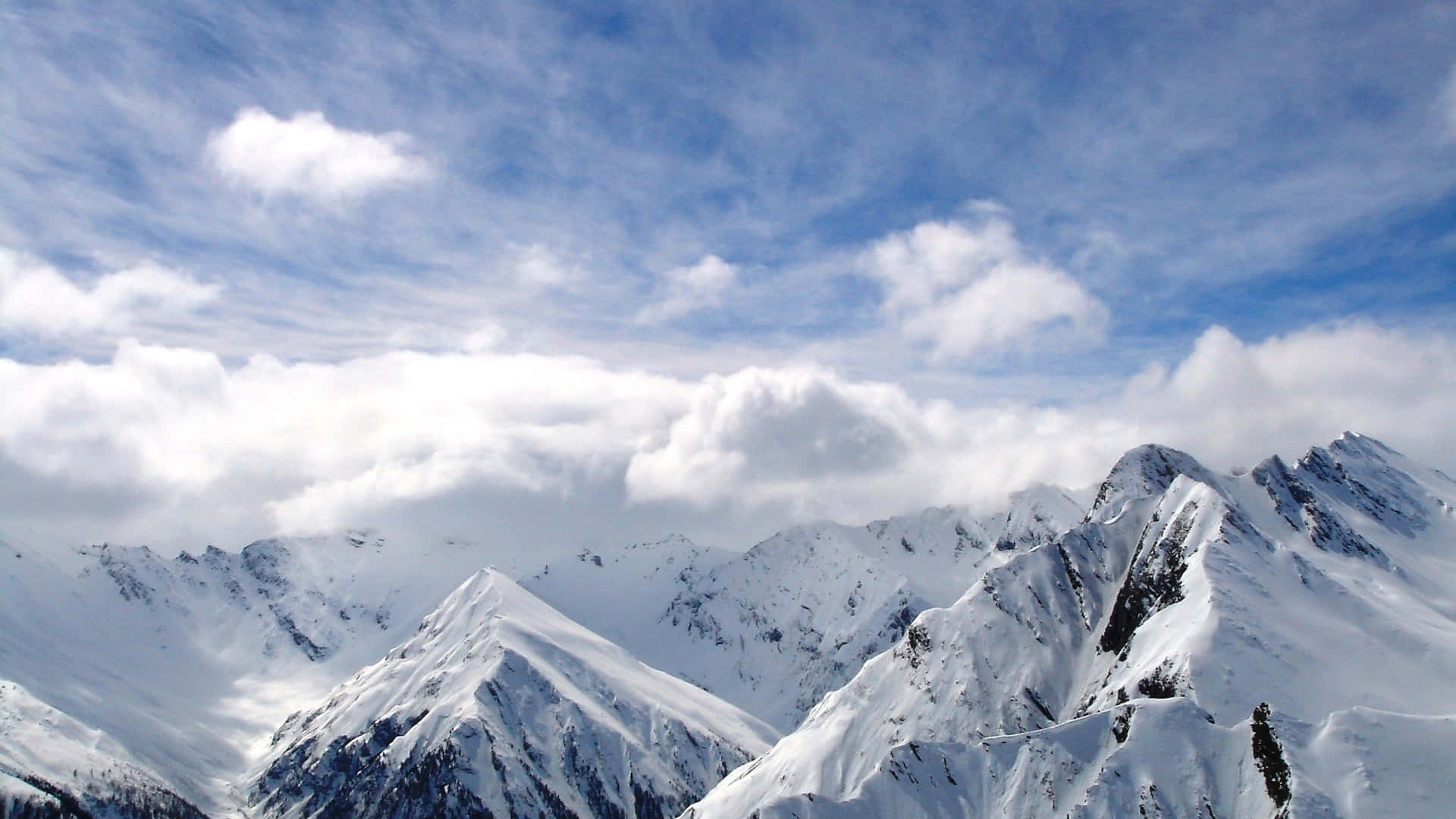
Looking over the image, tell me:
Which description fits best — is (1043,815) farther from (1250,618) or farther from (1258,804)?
(1250,618)

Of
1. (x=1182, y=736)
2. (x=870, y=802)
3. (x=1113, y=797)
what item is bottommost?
(x=870, y=802)

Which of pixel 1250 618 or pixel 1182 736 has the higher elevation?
pixel 1250 618

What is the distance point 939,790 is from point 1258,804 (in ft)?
204

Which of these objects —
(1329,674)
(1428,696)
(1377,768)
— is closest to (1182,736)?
(1377,768)

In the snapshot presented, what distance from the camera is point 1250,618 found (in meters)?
190

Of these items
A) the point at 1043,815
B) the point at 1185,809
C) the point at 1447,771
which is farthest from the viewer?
the point at 1043,815

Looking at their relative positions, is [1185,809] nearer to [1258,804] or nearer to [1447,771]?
[1258,804]

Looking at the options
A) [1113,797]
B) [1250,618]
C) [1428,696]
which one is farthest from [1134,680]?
[1428,696]

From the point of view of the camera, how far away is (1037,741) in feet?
601

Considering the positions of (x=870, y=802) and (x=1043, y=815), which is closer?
(x=1043, y=815)

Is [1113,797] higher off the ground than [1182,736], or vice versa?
[1182,736]

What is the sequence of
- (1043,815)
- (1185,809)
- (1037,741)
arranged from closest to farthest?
(1185,809) < (1043,815) < (1037,741)

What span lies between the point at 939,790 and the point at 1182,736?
5138cm

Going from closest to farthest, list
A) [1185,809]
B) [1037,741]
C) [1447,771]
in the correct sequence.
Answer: [1447,771]
[1185,809]
[1037,741]
